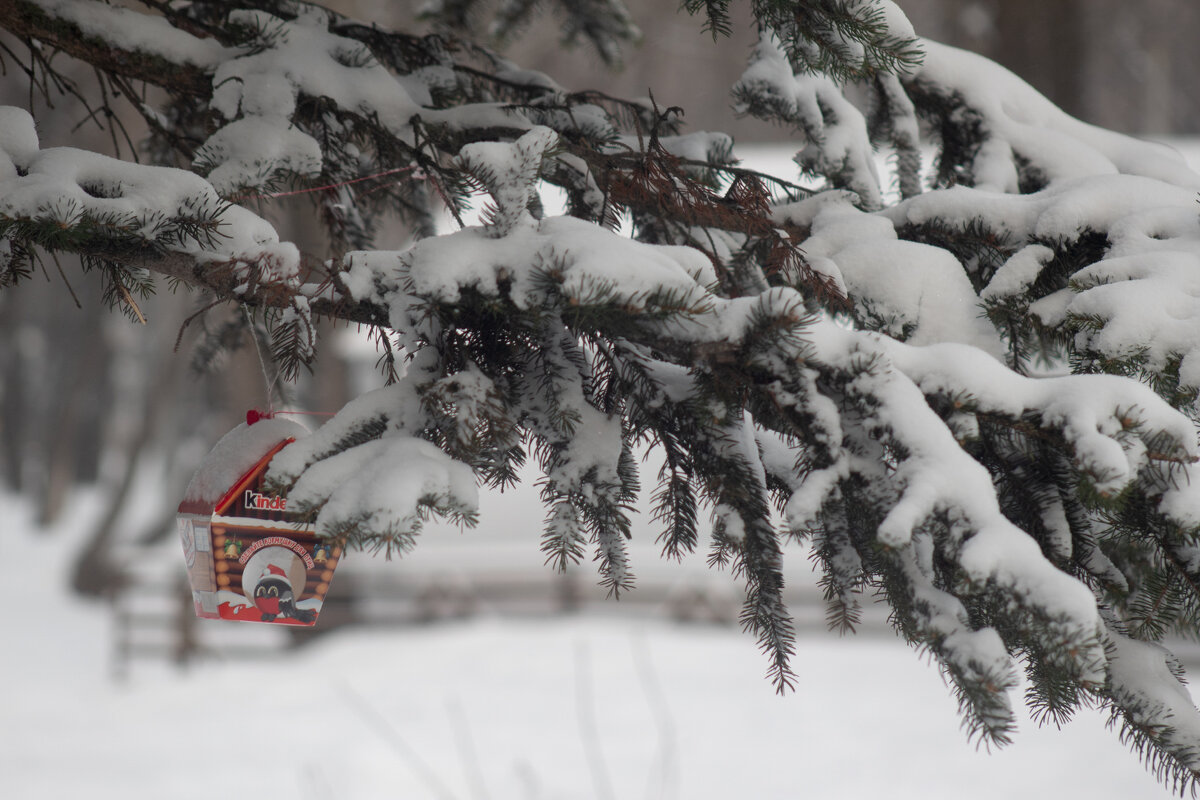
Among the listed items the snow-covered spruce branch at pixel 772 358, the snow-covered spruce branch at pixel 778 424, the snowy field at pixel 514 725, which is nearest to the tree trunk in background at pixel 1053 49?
the snowy field at pixel 514 725

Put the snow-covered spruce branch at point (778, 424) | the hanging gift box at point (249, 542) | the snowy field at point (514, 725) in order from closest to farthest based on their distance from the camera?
1. the snow-covered spruce branch at point (778, 424)
2. the hanging gift box at point (249, 542)
3. the snowy field at point (514, 725)

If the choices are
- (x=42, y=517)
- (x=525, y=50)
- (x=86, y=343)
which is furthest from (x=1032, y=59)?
(x=42, y=517)

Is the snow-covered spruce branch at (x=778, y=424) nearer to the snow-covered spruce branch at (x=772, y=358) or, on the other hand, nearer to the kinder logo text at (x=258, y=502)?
the snow-covered spruce branch at (x=772, y=358)

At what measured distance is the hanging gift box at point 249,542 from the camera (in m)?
1.48

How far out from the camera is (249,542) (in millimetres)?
1500

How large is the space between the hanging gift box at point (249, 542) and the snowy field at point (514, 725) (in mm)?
3417

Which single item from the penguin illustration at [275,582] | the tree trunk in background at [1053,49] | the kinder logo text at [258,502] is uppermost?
the tree trunk in background at [1053,49]

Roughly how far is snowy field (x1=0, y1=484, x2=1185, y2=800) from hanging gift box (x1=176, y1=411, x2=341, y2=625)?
342 cm

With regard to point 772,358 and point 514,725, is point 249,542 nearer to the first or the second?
point 772,358

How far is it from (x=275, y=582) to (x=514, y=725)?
571 cm

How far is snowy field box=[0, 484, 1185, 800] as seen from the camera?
579 cm

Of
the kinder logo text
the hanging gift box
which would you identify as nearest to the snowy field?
the hanging gift box

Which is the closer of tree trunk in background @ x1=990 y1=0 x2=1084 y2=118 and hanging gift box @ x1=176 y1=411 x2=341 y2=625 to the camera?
hanging gift box @ x1=176 y1=411 x2=341 y2=625

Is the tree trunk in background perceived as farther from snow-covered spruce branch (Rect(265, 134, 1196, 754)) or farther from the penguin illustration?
the penguin illustration
